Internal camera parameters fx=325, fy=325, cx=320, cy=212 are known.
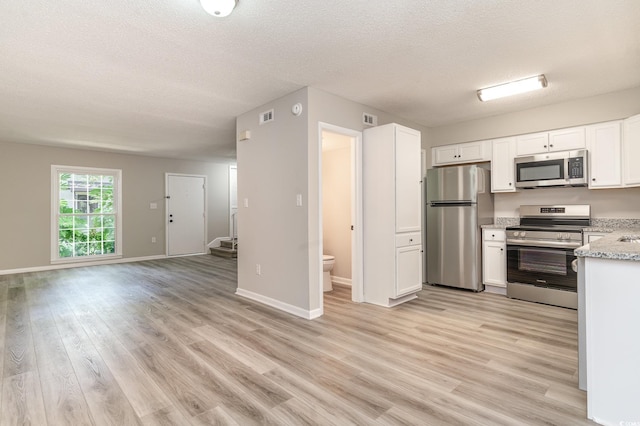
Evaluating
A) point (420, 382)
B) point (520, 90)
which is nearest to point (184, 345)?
point (420, 382)

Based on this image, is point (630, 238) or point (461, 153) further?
point (461, 153)

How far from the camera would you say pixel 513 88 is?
3.39 metres

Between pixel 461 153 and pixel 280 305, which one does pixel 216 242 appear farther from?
pixel 461 153

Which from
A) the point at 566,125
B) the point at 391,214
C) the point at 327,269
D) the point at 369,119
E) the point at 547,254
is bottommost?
the point at 327,269

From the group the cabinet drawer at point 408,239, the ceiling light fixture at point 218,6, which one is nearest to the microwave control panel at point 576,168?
the cabinet drawer at point 408,239

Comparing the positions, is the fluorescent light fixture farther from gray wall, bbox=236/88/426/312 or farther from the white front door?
the white front door

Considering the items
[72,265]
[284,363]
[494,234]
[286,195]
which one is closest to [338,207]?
[286,195]

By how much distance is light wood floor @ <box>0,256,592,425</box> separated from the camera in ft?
5.98

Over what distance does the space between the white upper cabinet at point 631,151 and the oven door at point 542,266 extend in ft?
3.00

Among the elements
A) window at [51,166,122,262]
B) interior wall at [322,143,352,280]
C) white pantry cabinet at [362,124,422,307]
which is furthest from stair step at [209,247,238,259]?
white pantry cabinet at [362,124,422,307]

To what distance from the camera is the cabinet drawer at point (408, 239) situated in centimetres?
378

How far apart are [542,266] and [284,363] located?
324 cm

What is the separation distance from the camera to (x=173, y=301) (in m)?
4.08

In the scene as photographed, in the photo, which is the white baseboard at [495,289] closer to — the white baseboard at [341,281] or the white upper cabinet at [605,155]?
the white upper cabinet at [605,155]
